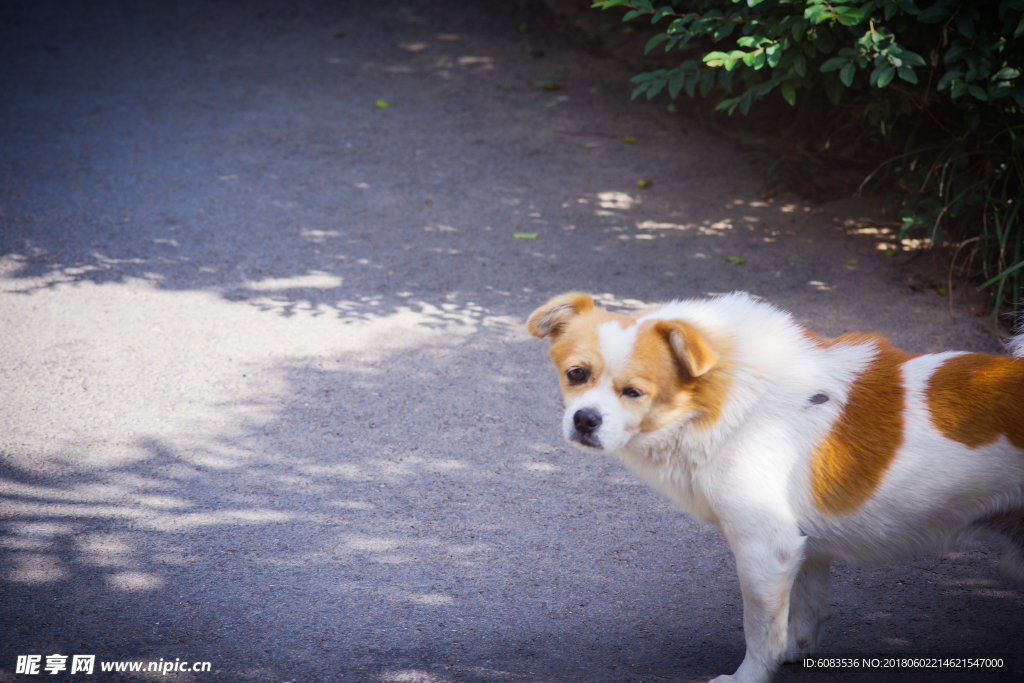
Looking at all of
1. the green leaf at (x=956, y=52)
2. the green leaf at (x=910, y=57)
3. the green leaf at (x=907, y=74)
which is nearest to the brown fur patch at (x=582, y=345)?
the green leaf at (x=907, y=74)

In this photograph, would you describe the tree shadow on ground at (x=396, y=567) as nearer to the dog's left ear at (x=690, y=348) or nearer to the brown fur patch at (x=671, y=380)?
the brown fur patch at (x=671, y=380)

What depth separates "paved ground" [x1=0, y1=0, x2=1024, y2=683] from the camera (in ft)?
9.95

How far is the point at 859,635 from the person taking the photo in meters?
3.01

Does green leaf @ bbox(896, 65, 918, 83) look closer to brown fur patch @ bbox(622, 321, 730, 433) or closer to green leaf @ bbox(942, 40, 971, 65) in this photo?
green leaf @ bbox(942, 40, 971, 65)

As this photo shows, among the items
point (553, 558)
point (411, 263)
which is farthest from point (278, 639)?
point (411, 263)

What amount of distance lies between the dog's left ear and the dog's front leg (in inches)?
22.8

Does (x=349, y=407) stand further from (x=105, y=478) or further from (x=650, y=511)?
(x=650, y=511)

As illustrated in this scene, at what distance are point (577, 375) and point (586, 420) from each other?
182 millimetres

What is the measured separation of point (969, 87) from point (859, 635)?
322 centimetres

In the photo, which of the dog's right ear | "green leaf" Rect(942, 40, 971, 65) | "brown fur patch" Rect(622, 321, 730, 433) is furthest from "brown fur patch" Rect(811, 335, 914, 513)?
"green leaf" Rect(942, 40, 971, 65)

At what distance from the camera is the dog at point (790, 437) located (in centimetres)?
246

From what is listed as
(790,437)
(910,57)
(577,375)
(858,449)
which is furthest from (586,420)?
(910,57)

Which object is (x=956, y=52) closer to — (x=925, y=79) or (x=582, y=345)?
(x=925, y=79)

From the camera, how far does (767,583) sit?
2461 mm
